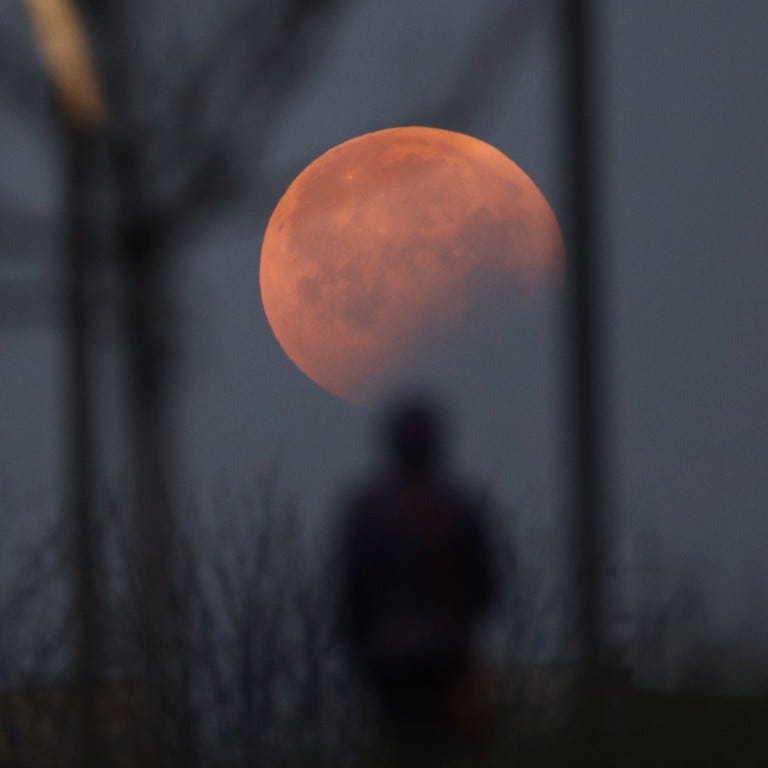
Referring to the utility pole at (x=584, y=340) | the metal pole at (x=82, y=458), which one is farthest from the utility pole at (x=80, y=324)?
the utility pole at (x=584, y=340)

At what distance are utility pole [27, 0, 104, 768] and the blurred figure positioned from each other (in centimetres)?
125

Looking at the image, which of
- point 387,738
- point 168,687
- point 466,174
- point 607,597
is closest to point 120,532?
point 168,687

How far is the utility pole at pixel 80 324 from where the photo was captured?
4973 millimetres

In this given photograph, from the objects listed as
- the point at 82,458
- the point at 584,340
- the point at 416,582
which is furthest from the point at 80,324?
the point at 584,340

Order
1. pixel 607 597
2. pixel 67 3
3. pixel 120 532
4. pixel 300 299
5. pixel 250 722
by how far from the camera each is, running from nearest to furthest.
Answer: pixel 607 597, pixel 250 722, pixel 120 532, pixel 67 3, pixel 300 299

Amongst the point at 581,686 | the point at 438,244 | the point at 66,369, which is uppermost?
the point at 438,244

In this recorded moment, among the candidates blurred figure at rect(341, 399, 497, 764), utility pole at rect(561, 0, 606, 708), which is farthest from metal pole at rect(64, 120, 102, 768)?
utility pole at rect(561, 0, 606, 708)

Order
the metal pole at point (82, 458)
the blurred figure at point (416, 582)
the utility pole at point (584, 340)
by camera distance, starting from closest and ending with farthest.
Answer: the utility pole at point (584, 340)
the blurred figure at point (416, 582)
the metal pole at point (82, 458)

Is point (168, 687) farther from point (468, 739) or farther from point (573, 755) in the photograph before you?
point (573, 755)

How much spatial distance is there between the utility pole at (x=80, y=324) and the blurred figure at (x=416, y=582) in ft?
4.10

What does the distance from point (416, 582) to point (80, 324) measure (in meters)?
1.98

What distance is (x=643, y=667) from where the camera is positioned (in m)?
3.99

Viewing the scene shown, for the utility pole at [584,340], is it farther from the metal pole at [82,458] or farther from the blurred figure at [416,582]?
the metal pole at [82,458]

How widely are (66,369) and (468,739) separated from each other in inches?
83.2
